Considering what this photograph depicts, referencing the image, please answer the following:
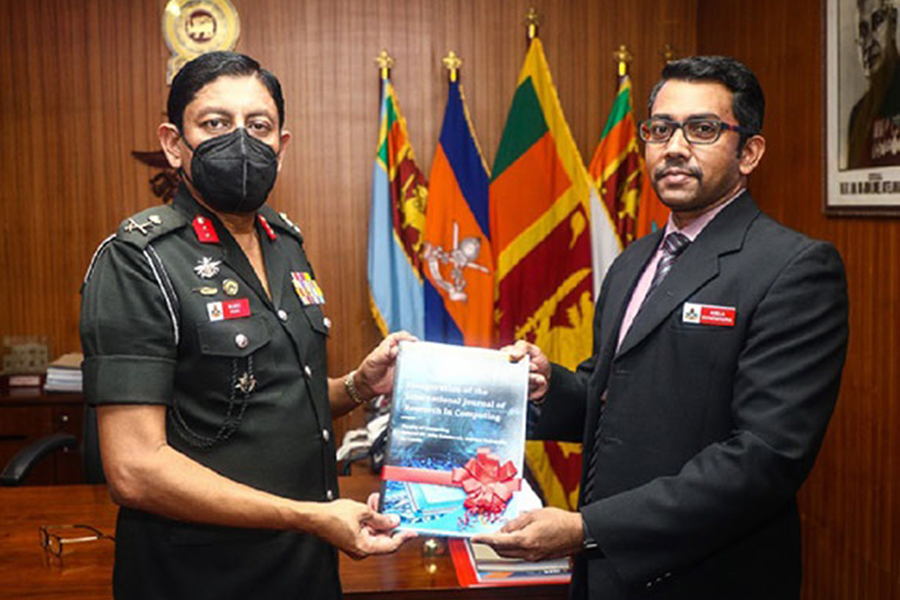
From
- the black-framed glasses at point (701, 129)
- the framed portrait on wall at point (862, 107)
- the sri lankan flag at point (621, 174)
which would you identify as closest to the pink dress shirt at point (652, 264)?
the black-framed glasses at point (701, 129)

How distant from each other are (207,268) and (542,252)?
258cm

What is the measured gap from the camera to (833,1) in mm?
2947

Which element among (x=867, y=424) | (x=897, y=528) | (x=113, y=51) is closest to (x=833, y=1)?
(x=867, y=424)

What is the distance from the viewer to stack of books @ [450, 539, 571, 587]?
204 cm

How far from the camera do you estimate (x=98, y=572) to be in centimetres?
216

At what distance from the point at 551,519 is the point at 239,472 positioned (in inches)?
22.9

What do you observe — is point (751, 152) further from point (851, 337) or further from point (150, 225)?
point (851, 337)

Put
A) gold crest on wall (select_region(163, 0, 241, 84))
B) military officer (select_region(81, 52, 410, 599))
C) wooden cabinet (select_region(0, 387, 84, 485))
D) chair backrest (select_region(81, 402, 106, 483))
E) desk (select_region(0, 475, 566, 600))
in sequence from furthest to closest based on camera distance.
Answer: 1. gold crest on wall (select_region(163, 0, 241, 84))
2. wooden cabinet (select_region(0, 387, 84, 485))
3. chair backrest (select_region(81, 402, 106, 483))
4. desk (select_region(0, 475, 566, 600))
5. military officer (select_region(81, 52, 410, 599))

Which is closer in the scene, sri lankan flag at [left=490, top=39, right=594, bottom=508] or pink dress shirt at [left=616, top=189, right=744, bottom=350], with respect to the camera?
pink dress shirt at [left=616, top=189, right=744, bottom=350]

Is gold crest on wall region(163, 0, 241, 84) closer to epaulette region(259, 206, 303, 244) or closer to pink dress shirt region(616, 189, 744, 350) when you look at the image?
epaulette region(259, 206, 303, 244)

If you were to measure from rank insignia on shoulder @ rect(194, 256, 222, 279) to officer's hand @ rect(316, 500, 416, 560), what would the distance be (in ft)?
1.58

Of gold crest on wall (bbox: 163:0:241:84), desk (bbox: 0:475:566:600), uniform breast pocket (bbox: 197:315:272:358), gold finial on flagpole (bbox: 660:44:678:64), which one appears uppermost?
gold crest on wall (bbox: 163:0:241:84)

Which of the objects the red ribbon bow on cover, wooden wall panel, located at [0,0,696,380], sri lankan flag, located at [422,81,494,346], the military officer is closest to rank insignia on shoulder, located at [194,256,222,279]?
the military officer

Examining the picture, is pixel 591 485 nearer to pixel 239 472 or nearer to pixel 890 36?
pixel 239 472
